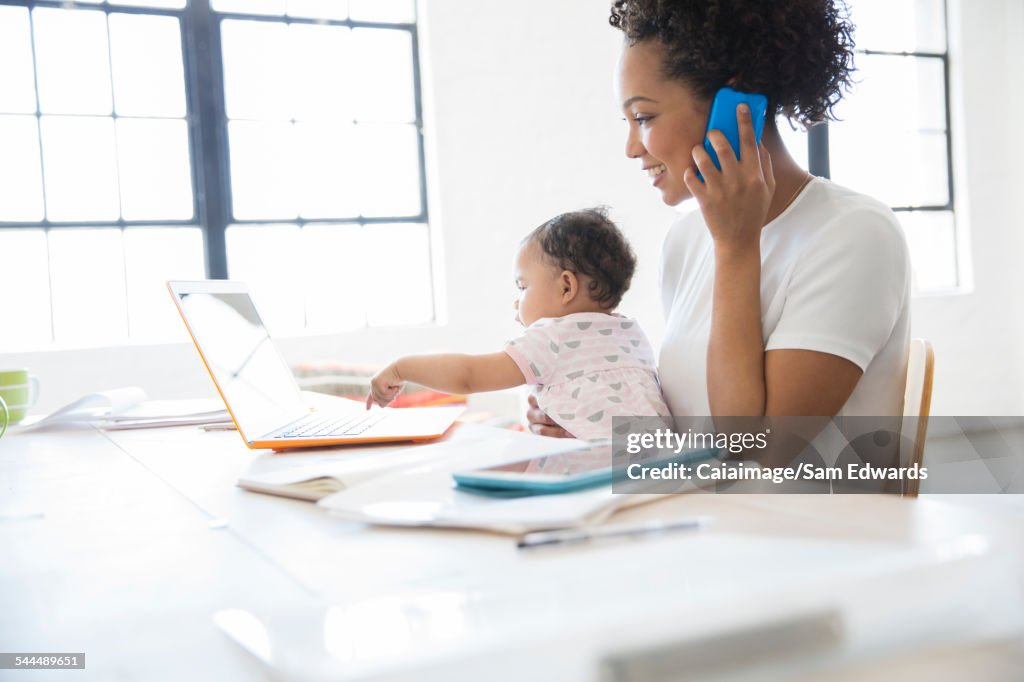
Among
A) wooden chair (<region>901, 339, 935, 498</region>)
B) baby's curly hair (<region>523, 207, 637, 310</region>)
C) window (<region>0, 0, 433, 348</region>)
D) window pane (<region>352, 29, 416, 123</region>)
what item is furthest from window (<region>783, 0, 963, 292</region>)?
wooden chair (<region>901, 339, 935, 498</region>)

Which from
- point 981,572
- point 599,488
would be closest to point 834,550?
point 981,572

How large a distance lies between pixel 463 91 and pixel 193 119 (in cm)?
123

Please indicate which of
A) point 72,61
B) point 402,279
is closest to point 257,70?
point 72,61

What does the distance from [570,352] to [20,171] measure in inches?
120

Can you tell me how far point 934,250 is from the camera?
5539 millimetres

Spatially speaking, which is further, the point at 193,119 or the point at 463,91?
the point at 463,91

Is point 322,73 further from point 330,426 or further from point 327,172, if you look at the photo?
point 330,426

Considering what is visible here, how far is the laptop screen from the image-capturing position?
4.09ft

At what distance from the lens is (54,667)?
20.2 inches

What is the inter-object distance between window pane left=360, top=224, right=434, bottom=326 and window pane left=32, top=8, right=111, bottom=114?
1338 millimetres

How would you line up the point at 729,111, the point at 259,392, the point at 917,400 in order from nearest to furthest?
the point at 917,400 → the point at 729,111 → the point at 259,392

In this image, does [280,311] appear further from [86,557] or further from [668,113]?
[86,557]

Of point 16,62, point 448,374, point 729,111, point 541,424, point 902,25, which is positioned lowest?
point 541,424

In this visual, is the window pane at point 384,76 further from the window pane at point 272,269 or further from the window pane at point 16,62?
the window pane at point 16,62
